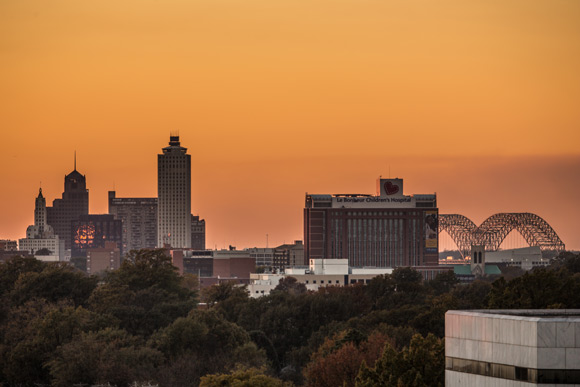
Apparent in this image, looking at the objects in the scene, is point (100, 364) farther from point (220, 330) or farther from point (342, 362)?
point (220, 330)

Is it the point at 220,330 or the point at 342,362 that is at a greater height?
the point at 220,330

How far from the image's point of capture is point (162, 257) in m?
193

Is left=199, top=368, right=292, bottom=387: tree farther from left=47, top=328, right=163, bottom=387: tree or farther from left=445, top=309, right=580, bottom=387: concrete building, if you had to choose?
left=445, top=309, right=580, bottom=387: concrete building

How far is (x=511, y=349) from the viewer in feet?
216

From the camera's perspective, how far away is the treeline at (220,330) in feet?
341

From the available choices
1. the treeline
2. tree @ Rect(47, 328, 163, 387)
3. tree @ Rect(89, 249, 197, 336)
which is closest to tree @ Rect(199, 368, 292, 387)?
the treeline

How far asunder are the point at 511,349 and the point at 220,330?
7073 centimetres

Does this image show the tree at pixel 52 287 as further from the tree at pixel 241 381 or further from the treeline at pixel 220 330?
the tree at pixel 241 381

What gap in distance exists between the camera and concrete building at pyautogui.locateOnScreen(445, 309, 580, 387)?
63906 millimetres

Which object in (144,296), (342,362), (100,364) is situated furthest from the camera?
(144,296)

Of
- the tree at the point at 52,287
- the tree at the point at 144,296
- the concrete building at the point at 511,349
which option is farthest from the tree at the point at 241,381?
the tree at the point at 52,287

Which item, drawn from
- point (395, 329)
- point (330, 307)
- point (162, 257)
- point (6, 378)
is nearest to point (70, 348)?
point (6, 378)

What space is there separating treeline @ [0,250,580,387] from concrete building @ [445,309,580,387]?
373 inches

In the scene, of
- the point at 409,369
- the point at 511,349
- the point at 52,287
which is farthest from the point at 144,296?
the point at 511,349
